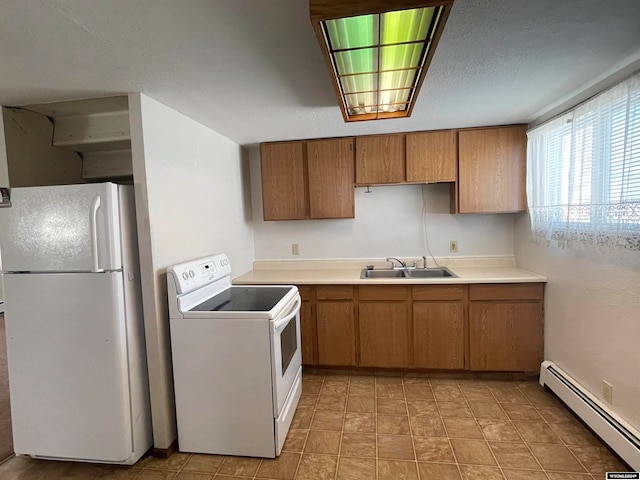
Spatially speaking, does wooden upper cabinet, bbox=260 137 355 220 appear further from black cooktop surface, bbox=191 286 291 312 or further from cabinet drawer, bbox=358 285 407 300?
black cooktop surface, bbox=191 286 291 312

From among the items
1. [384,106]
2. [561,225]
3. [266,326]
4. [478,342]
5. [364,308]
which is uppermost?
[384,106]

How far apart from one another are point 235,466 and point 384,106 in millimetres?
2310

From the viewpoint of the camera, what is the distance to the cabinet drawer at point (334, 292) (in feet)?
9.03

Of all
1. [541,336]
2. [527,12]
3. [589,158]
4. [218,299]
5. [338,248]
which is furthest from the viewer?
[338,248]

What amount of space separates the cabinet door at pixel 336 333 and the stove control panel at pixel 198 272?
91 centimetres

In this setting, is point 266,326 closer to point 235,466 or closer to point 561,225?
point 235,466

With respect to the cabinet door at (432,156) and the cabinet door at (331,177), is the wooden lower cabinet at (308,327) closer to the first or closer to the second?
the cabinet door at (331,177)

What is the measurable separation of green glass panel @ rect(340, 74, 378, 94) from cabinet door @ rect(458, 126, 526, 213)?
1.49m

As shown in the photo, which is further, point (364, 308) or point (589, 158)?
point (364, 308)

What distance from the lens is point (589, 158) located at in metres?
1.91

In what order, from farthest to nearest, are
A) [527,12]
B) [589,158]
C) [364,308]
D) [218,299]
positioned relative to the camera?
[364,308] < [218,299] < [589,158] < [527,12]

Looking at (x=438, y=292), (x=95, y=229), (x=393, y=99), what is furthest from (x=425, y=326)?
(x=95, y=229)

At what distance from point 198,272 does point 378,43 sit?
1649 millimetres

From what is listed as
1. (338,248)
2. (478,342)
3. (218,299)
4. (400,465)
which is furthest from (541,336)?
(218,299)
